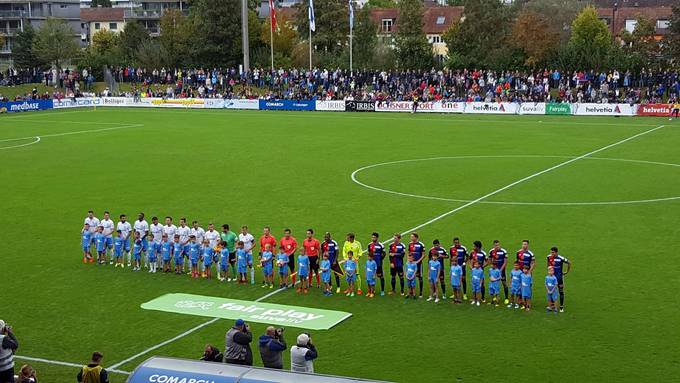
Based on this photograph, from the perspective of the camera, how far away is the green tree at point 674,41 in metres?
70.4

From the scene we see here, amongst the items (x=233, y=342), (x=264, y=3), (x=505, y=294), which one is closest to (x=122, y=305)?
(x=233, y=342)

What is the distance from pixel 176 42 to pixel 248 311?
81.0 meters

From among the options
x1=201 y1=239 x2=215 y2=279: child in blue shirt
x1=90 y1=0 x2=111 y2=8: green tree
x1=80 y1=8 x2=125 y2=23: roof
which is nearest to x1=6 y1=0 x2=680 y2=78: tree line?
x1=80 y1=8 x2=125 y2=23: roof

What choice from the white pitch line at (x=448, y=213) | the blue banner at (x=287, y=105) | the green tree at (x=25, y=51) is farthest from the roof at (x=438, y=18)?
the white pitch line at (x=448, y=213)

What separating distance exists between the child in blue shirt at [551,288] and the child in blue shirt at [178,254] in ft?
30.7

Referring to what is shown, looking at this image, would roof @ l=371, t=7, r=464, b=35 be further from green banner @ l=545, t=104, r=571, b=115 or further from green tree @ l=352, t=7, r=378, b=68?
green banner @ l=545, t=104, r=571, b=115

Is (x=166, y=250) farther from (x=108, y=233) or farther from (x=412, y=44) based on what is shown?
Result: (x=412, y=44)

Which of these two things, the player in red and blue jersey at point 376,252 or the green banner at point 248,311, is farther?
the player in red and blue jersey at point 376,252

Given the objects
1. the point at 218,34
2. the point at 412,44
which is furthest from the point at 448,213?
the point at 218,34

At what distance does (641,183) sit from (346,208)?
1247 cm

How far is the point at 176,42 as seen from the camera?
96.0 metres

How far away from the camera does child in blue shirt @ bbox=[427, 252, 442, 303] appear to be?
19266 mm

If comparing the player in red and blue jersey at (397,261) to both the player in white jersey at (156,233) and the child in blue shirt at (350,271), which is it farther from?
the player in white jersey at (156,233)

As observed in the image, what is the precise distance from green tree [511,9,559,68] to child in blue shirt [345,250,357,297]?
201ft
